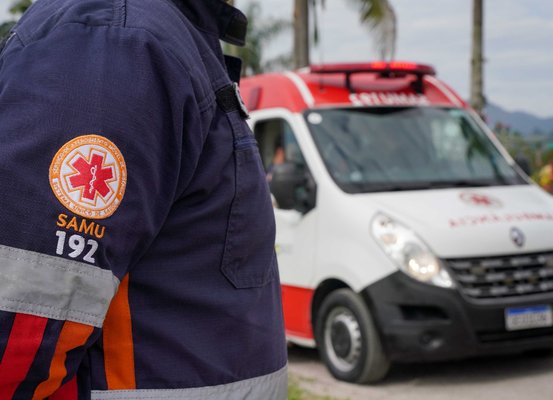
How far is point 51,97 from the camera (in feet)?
4.19

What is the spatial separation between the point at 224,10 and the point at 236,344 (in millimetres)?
603

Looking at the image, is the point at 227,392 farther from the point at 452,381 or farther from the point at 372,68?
the point at 372,68

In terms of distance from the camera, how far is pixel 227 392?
1.51m

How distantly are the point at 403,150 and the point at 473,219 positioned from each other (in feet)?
3.10

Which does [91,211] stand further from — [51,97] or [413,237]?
[413,237]

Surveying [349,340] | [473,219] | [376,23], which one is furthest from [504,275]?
[376,23]

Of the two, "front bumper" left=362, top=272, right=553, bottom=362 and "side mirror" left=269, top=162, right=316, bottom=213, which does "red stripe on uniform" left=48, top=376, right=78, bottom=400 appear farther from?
"side mirror" left=269, top=162, right=316, bottom=213

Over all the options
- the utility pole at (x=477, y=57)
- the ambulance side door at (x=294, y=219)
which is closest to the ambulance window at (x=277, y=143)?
the ambulance side door at (x=294, y=219)

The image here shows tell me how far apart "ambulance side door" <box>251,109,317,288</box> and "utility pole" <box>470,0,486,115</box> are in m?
7.56

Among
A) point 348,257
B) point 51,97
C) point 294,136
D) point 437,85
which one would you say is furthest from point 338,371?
point 51,97

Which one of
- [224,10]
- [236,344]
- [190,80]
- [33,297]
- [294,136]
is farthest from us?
[294,136]

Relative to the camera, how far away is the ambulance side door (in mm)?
6418

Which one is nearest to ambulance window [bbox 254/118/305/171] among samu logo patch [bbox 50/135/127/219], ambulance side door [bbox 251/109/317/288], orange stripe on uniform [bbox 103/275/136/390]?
ambulance side door [bbox 251/109/317/288]

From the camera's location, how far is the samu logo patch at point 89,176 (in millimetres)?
1261
